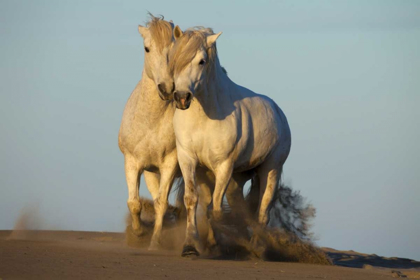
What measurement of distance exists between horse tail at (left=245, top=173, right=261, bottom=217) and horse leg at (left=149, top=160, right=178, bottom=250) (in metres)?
1.46

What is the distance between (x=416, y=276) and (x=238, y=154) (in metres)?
2.55

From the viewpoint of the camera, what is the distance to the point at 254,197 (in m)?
12.6

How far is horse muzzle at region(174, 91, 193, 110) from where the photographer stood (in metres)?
9.88

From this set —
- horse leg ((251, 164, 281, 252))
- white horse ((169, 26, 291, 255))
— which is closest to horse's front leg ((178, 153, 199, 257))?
white horse ((169, 26, 291, 255))

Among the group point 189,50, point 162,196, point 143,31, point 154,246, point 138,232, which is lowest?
point 154,246

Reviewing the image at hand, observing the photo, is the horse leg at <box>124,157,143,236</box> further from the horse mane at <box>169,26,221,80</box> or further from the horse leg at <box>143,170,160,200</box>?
the horse mane at <box>169,26,221,80</box>

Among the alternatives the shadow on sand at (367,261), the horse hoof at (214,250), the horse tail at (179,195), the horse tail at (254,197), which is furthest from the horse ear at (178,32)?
the shadow on sand at (367,261)

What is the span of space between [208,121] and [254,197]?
7.43ft

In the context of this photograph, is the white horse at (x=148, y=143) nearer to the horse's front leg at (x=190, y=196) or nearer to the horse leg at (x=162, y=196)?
the horse leg at (x=162, y=196)

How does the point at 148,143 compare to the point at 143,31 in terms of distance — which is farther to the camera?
the point at 148,143

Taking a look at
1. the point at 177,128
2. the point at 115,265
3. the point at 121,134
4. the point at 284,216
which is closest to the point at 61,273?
the point at 115,265

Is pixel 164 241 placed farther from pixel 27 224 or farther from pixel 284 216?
pixel 27 224

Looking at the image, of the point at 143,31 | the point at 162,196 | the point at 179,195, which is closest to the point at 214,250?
the point at 162,196

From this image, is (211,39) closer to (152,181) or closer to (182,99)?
(182,99)
